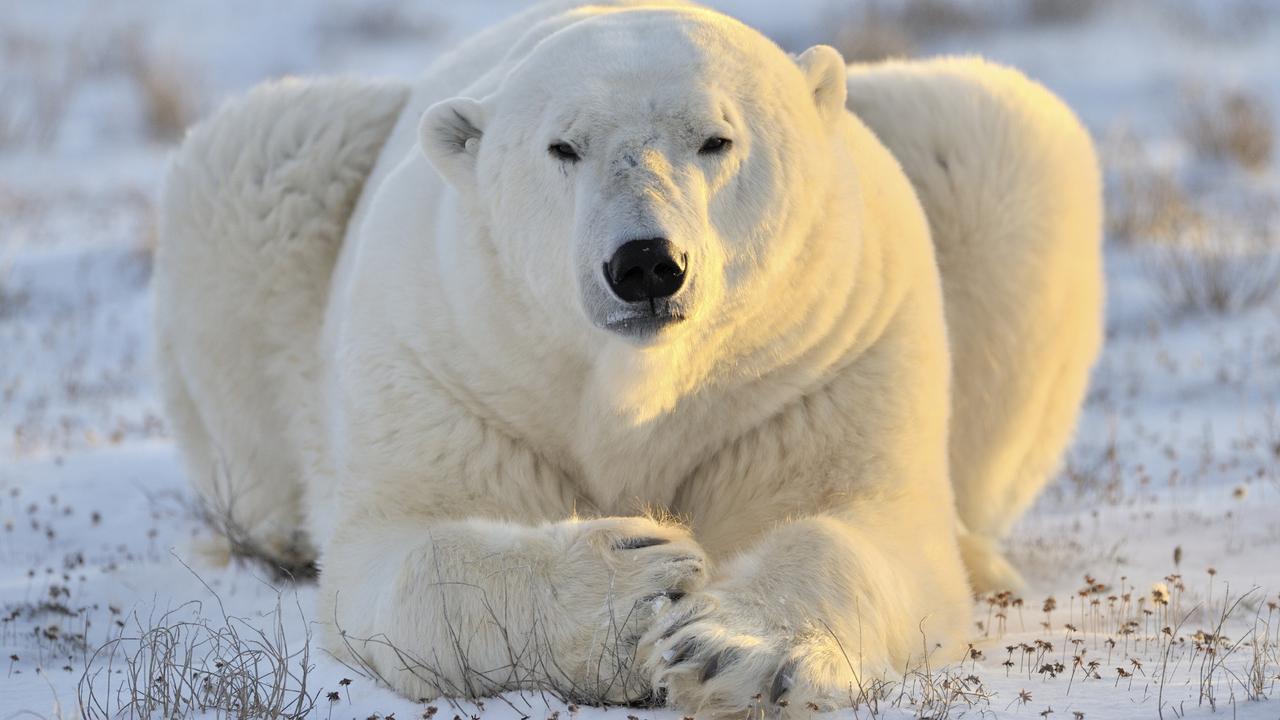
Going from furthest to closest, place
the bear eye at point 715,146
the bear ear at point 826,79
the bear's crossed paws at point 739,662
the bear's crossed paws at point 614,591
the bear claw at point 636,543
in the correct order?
the bear ear at point 826,79 < the bear eye at point 715,146 < the bear claw at point 636,543 < the bear's crossed paws at point 614,591 < the bear's crossed paws at point 739,662

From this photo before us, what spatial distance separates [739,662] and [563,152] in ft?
3.45

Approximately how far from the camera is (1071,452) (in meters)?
5.83

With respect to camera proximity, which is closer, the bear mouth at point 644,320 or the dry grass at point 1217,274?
the bear mouth at point 644,320

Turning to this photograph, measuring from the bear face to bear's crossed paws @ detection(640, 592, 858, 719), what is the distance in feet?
1.71

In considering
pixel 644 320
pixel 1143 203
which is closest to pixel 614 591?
pixel 644 320

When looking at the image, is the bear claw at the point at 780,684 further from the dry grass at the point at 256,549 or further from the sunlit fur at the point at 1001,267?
the dry grass at the point at 256,549

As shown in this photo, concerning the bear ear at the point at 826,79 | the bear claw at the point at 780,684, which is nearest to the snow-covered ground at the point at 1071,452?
the bear claw at the point at 780,684

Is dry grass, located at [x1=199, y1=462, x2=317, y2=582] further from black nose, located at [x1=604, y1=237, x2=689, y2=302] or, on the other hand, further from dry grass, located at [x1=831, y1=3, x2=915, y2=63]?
dry grass, located at [x1=831, y1=3, x2=915, y2=63]

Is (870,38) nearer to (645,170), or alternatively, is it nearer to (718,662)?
(645,170)

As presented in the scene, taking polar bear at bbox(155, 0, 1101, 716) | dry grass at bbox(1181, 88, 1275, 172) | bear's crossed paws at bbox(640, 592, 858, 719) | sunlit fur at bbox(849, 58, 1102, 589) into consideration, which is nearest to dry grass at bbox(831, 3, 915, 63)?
dry grass at bbox(1181, 88, 1275, 172)

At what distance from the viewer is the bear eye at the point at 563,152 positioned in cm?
291

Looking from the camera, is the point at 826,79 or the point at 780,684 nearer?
the point at 780,684

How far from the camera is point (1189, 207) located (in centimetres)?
942

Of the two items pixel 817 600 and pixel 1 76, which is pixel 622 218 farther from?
pixel 1 76
